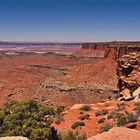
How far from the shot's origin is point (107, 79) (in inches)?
2544

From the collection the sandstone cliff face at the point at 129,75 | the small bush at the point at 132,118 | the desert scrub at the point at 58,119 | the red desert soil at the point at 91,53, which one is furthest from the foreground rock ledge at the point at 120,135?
the red desert soil at the point at 91,53

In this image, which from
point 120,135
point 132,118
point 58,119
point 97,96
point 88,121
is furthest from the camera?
point 97,96

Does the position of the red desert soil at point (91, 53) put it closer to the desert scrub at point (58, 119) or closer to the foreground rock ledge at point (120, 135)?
the desert scrub at point (58, 119)

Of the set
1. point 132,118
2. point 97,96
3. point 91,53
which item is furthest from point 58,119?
point 91,53

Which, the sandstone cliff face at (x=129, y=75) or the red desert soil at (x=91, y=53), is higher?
the sandstone cliff face at (x=129, y=75)

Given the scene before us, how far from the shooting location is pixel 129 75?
32.2 m

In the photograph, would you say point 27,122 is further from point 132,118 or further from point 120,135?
point 120,135

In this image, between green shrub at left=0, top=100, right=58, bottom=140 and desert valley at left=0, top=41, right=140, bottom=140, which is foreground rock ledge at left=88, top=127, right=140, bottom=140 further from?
green shrub at left=0, top=100, right=58, bottom=140

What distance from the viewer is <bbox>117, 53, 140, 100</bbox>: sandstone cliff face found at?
30109mm

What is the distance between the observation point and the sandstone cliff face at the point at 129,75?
98.8ft

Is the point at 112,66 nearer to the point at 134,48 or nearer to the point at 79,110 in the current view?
the point at 134,48

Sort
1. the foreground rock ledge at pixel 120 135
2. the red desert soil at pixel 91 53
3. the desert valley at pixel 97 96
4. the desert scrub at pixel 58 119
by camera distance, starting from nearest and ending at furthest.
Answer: the foreground rock ledge at pixel 120 135 < the desert valley at pixel 97 96 < the desert scrub at pixel 58 119 < the red desert soil at pixel 91 53

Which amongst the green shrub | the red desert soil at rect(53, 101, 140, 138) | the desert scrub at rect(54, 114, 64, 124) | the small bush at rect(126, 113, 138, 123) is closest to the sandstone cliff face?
the red desert soil at rect(53, 101, 140, 138)

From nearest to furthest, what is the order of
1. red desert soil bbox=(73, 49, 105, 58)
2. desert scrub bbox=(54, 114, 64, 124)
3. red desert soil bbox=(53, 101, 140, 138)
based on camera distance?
red desert soil bbox=(53, 101, 140, 138), desert scrub bbox=(54, 114, 64, 124), red desert soil bbox=(73, 49, 105, 58)
